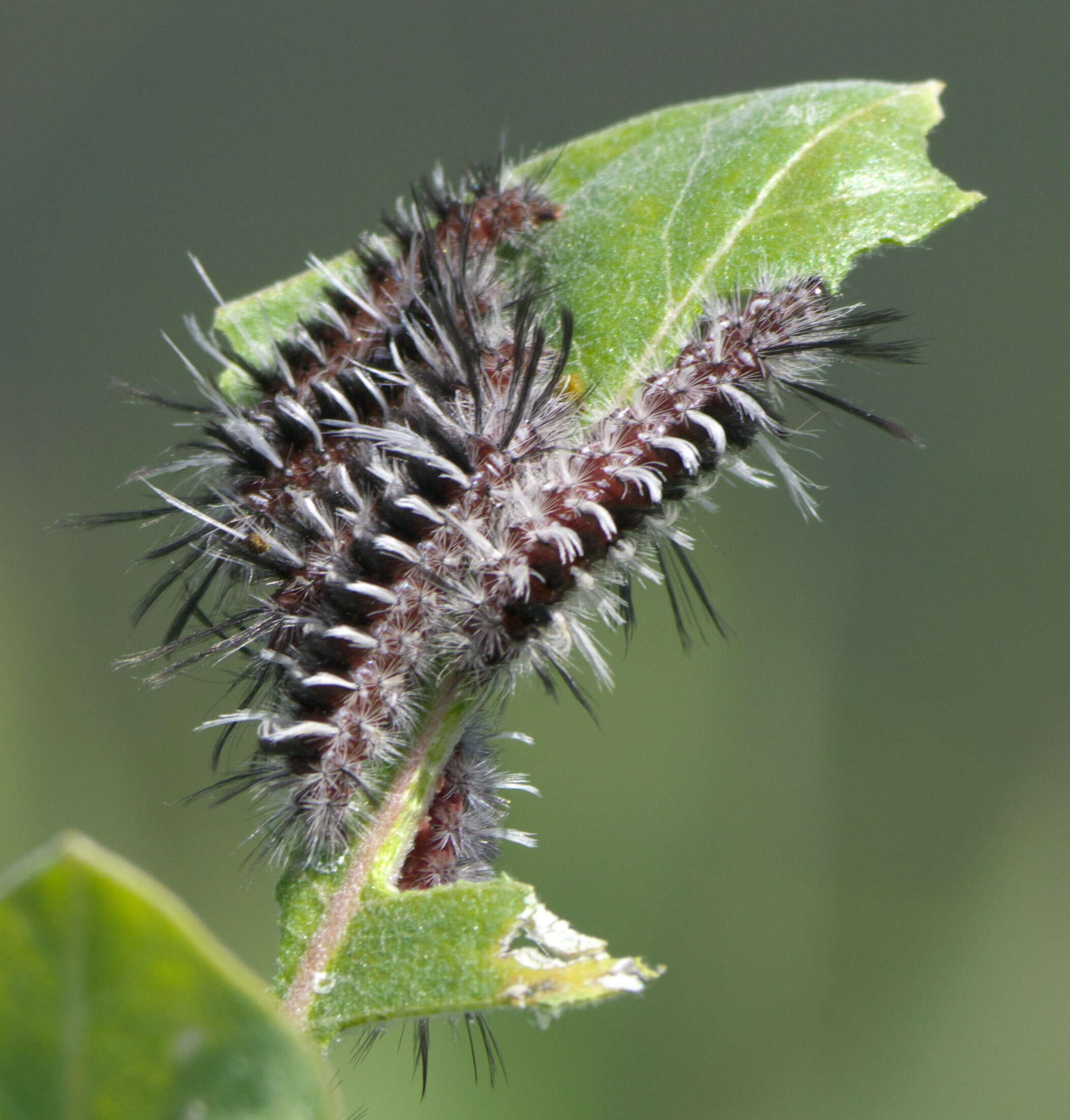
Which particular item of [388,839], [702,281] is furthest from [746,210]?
[388,839]

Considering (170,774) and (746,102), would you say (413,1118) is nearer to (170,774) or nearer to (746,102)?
(170,774)

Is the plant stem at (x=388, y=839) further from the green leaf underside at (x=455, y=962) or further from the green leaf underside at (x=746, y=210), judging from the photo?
the green leaf underside at (x=746, y=210)

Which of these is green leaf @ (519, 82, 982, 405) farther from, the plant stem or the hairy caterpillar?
the plant stem

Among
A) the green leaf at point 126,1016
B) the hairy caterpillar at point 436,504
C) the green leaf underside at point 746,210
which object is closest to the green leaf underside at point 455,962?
the hairy caterpillar at point 436,504

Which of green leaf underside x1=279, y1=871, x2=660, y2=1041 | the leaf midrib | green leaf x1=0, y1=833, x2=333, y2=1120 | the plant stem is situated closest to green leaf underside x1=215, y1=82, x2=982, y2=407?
the leaf midrib

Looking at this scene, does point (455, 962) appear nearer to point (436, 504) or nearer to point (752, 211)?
A: point (436, 504)

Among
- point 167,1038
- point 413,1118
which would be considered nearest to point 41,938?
point 167,1038
